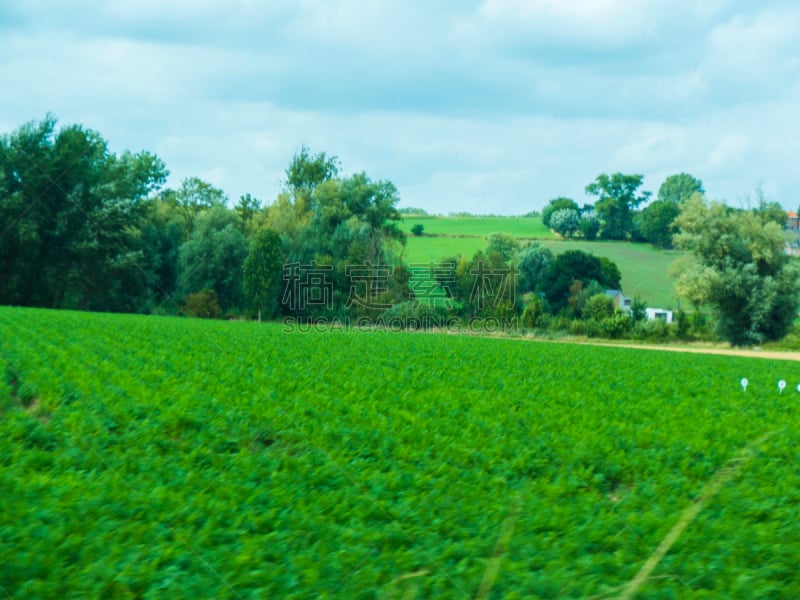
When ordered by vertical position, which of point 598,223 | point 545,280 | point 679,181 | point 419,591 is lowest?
point 419,591

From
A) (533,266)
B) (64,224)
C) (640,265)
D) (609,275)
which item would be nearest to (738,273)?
(609,275)

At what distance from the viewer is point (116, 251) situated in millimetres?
48875

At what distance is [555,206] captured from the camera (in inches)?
3167

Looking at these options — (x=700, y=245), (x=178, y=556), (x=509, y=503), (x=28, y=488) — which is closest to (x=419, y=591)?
(x=178, y=556)

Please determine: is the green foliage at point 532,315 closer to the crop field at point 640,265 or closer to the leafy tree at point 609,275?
the leafy tree at point 609,275

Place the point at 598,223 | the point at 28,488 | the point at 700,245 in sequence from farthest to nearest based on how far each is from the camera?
the point at 598,223 < the point at 700,245 < the point at 28,488

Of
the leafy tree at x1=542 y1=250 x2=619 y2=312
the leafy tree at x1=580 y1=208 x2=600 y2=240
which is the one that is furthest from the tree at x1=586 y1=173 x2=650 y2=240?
the leafy tree at x1=542 y1=250 x2=619 y2=312

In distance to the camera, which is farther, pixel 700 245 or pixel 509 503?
pixel 700 245

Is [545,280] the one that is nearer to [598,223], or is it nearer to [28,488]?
[598,223]

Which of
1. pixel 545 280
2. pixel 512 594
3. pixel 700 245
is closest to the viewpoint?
pixel 512 594

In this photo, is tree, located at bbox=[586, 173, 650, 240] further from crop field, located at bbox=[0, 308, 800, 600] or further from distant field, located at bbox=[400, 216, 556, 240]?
crop field, located at bbox=[0, 308, 800, 600]

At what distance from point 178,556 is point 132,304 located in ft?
165

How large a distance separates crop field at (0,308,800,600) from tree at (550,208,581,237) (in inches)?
2538

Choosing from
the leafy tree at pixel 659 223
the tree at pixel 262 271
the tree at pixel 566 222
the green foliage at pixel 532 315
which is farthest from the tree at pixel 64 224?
the leafy tree at pixel 659 223
